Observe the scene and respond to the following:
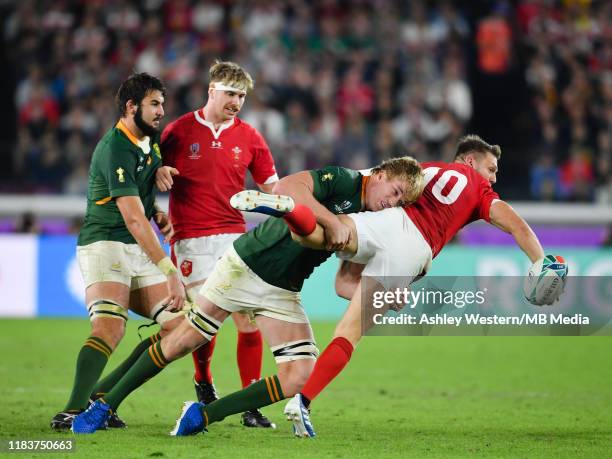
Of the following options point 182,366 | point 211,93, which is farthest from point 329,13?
point 211,93

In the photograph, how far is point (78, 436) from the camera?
6273 mm

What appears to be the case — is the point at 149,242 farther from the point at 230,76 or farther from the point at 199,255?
the point at 230,76

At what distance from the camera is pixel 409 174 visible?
6168 mm

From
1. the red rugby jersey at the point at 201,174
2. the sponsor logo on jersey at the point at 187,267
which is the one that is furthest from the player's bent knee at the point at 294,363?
the red rugby jersey at the point at 201,174

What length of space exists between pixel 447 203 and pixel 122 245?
210cm

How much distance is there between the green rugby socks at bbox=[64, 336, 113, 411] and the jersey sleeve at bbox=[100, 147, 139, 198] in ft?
3.23

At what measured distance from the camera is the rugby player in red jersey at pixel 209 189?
752cm

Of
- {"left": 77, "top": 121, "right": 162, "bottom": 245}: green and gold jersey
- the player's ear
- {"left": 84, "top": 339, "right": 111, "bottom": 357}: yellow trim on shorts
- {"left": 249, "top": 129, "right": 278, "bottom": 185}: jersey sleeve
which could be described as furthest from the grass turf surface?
the player's ear

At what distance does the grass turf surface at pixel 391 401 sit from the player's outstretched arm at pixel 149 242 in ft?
2.79

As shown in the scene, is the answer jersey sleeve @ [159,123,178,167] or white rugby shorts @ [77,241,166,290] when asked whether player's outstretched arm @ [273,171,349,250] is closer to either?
white rugby shorts @ [77,241,166,290]

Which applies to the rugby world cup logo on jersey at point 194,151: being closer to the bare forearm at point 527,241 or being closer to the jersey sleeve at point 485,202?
the jersey sleeve at point 485,202

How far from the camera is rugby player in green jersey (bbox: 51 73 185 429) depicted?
654 centimetres

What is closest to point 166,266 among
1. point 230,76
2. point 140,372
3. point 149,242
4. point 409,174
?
point 149,242

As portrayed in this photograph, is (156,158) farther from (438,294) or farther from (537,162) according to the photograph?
(537,162)
